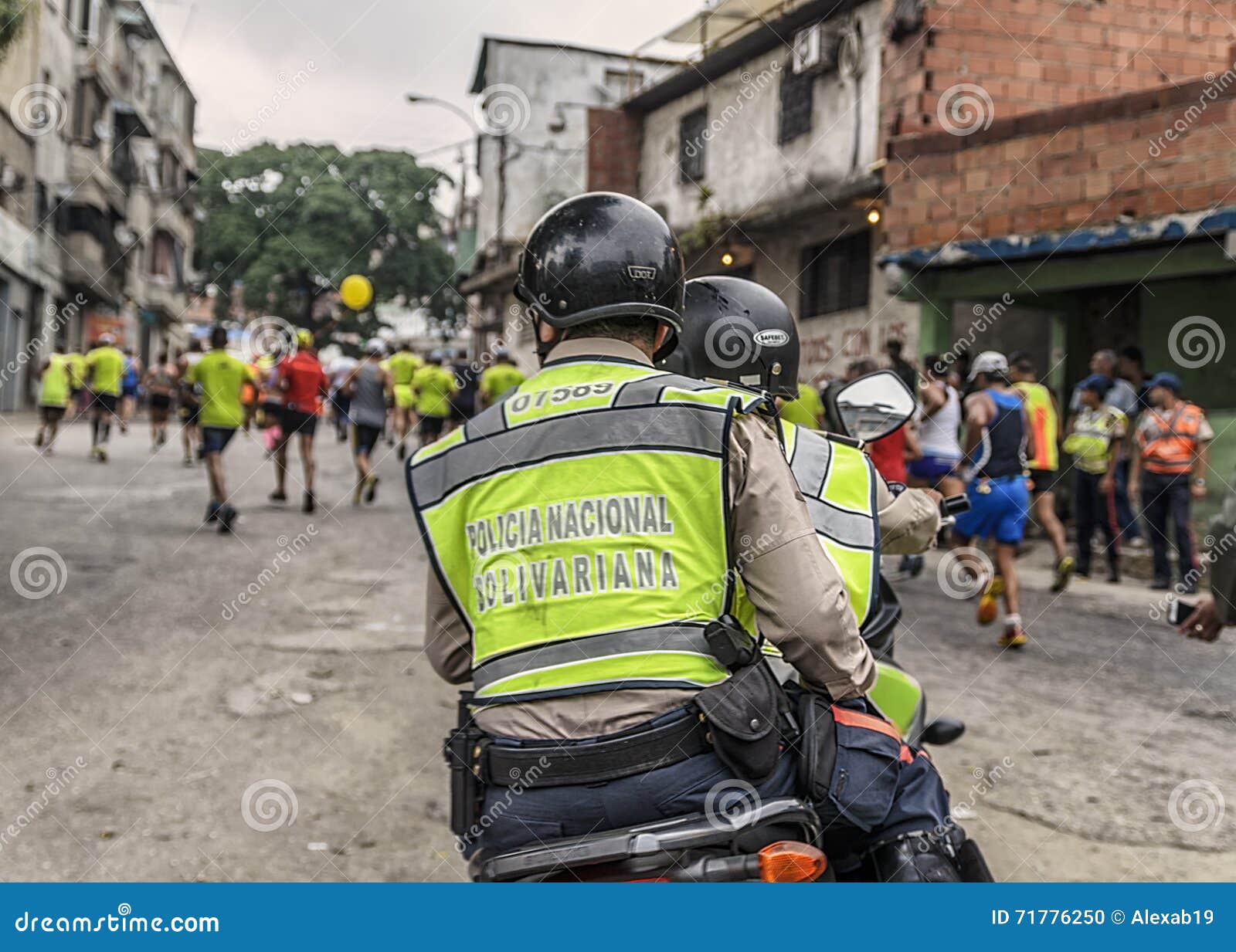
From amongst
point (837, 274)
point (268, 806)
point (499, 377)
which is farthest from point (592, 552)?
point (837, 274)

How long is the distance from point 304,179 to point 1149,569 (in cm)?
3774

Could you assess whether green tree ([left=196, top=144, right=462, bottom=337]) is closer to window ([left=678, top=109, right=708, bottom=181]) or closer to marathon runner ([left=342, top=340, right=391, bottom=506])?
window ([left=678, top=109, right=708, bottom=181])

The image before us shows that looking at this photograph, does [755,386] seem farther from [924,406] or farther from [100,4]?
[100,4]

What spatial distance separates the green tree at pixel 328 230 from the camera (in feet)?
141

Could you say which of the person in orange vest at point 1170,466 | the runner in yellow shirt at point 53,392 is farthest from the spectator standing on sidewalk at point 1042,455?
the runner in yellow shirt at point 53,392

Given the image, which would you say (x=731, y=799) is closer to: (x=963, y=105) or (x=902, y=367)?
(x=902, y=367)

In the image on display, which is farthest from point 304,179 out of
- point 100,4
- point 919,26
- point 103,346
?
point 919,26

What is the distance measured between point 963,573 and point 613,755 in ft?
27.2

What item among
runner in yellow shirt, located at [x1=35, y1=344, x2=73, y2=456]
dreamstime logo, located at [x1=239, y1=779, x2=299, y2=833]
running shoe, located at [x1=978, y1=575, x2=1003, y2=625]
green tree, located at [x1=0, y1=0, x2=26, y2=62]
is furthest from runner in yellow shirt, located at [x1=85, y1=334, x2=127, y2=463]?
dreamstime logo, located at [x1=239, y1=779, x2=299, y2=833]

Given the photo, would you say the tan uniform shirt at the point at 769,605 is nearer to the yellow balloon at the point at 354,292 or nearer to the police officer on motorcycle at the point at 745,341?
the police officer on motorcycle at the point at 745,341

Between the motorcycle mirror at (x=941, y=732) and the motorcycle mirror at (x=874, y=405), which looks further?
the motorcycle mirror at (x=941, y=732)

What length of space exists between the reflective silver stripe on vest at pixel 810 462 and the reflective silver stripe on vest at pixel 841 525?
23 millimetres

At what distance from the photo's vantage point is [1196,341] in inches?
504

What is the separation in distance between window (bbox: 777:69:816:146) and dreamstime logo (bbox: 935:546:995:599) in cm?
877
